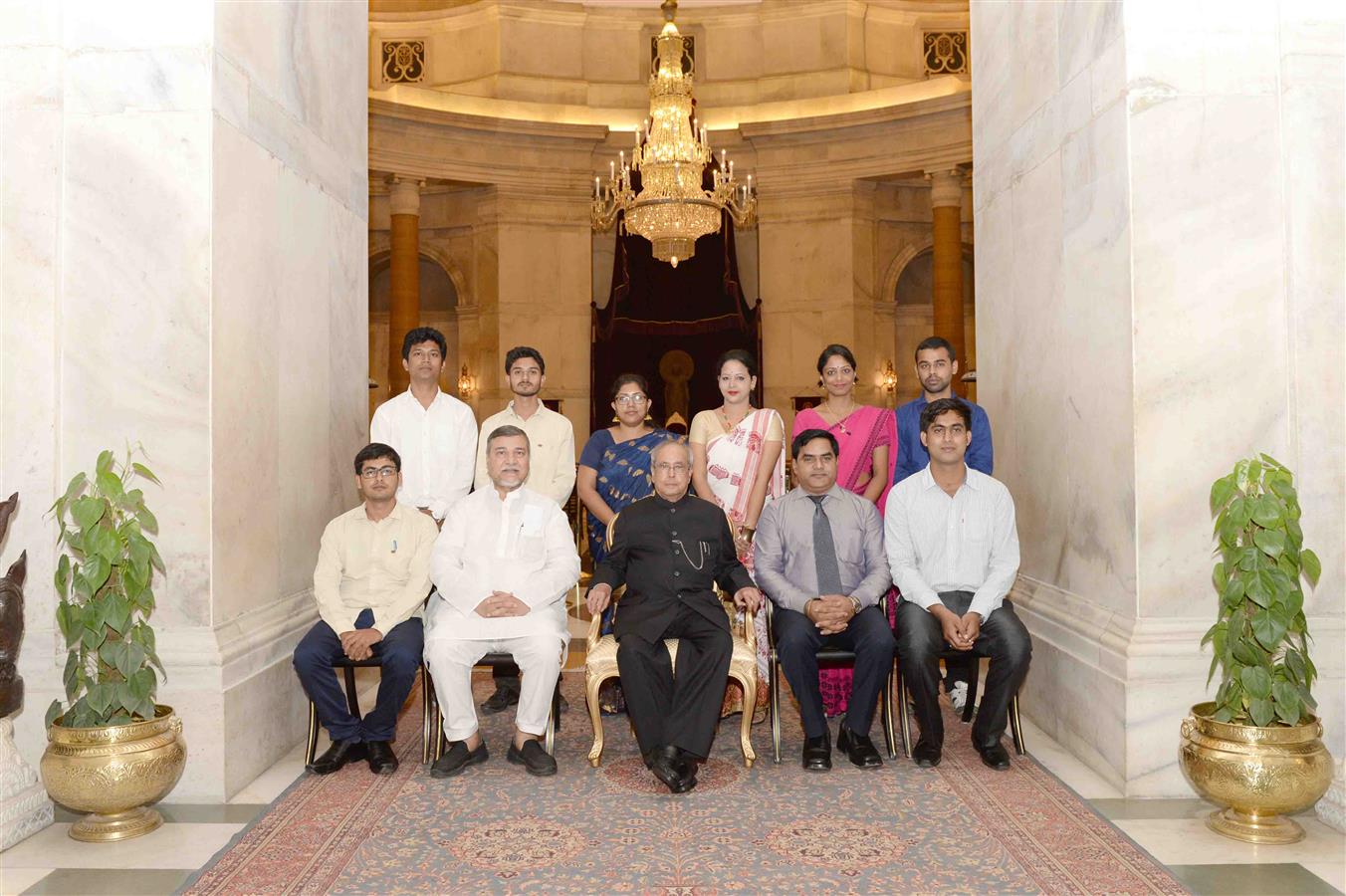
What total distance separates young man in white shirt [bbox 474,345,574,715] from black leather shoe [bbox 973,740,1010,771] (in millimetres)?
2449

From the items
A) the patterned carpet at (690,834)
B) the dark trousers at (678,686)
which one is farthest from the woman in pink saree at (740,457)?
the patterned carpet at (690,834)

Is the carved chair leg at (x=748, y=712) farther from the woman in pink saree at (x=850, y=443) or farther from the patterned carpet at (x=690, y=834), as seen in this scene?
the woman in pink saree at (x=850, y=443)

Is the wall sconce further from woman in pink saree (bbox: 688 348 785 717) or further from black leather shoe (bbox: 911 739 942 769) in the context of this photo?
black leather shoe (bbox: 911 739 942 769)

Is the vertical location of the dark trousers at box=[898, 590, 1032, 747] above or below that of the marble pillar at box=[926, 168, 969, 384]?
below

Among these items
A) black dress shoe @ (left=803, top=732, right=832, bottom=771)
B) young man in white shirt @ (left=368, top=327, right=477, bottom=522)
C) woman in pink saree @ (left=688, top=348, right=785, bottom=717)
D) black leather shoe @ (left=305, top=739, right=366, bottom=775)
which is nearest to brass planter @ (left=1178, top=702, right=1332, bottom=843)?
black dress shoe @ (left=803, top=732, right=832, bottom=771)

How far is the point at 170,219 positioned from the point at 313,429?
56.7 inches

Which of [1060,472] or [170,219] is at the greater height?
[170,219]

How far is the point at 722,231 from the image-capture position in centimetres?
1532

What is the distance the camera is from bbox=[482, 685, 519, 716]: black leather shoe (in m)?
5.84

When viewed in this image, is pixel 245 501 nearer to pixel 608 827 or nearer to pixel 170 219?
pixel 170 219

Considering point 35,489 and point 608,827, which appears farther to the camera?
point 35,489

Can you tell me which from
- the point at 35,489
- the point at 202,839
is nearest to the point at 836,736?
the point at 202,839

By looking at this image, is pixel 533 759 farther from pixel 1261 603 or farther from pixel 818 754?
pixel 1261 603

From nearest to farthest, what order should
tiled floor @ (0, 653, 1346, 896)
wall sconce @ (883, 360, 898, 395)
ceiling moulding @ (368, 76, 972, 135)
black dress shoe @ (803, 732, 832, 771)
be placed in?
tiled floor @ (0, 653, 1346, 896) → black dress shoe @ (803, 732, 832, 771) → ceiling moulding @ (368, 76, 972, 135) → wall sconce @ (883, 360, 898, 395)
